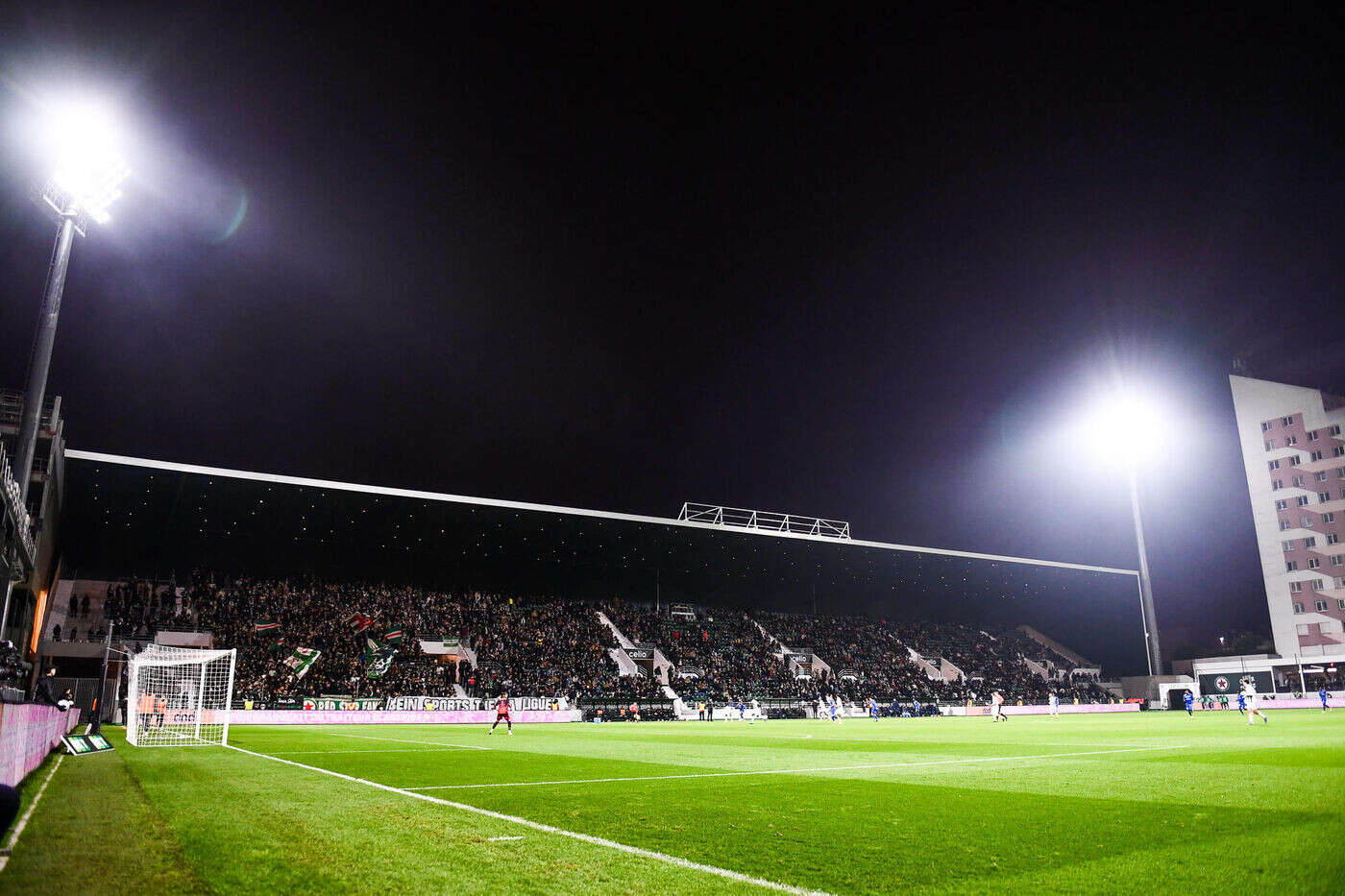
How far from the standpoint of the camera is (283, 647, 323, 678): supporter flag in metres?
40.2

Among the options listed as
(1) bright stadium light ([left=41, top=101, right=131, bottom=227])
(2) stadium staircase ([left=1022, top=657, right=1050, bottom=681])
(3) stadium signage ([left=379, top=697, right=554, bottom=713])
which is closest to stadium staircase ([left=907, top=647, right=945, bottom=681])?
(2) stadium staircase ([left=1022, top=657, right=1050, bottom=681])

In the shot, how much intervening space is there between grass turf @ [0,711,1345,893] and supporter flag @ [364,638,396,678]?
28.2 meters

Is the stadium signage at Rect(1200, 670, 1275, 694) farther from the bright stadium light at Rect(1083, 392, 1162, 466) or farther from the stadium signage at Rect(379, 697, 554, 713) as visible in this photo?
the stadium signage at Rect(379, 697, 554, 713)

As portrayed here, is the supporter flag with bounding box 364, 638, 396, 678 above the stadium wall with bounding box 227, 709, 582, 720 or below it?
above

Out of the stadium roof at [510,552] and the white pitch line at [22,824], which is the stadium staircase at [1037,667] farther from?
the white pitch line at [22,824]

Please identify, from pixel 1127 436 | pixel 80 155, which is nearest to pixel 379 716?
pixel 80 155

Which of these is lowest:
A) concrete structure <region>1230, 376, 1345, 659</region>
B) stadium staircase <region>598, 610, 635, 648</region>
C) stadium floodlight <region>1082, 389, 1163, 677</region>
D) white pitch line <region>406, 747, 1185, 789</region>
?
white pitch line <region>406, 747, 1185, 789</region>

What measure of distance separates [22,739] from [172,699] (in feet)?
63.8

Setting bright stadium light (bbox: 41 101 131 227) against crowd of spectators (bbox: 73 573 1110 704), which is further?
Result: crowd of spectators (bbox: 73 573 1110 704)

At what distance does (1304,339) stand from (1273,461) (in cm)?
338

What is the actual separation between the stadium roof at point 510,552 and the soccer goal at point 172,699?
540 inches

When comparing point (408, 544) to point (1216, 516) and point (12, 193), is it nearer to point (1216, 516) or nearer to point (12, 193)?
point (12, 193)

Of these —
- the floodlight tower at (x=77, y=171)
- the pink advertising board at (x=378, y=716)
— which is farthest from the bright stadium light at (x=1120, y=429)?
the floodlight tower at (x=77, y=171)

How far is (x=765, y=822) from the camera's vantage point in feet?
25.6
